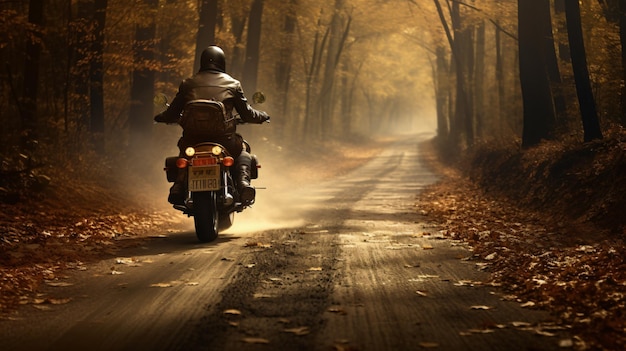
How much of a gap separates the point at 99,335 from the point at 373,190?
1581cm

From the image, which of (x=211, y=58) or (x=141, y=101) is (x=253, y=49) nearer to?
(x=141, y=101)

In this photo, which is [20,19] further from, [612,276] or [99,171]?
[612,276]

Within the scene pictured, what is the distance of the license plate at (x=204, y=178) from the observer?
9438 millimetres

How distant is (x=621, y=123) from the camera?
49.4 feet

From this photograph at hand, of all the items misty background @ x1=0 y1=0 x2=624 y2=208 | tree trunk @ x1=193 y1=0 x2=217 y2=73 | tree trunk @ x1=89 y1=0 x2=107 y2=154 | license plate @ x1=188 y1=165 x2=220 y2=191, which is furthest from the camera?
tree trunk @ x1=193 y1=0 x2=217 y2=73

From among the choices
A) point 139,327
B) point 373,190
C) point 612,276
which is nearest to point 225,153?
point 139,327

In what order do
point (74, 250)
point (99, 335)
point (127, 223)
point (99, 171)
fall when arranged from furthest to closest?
point (99, 171), point (127, 223), point (74, 250), point (99, 335)

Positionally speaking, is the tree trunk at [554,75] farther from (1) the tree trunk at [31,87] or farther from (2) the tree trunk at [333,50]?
(2) the tree trunk at [333,50]

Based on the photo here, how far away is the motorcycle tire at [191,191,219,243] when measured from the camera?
952 cm

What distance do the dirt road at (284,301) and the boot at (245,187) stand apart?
0.61 metres

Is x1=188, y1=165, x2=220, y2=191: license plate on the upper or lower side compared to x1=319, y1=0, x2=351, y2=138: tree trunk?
lower

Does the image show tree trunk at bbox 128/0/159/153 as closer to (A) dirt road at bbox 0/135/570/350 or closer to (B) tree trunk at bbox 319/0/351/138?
(A) dirt road at bbox 0/135/570/350

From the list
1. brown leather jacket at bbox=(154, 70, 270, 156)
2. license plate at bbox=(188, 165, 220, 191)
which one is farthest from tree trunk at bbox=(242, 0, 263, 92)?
license plate at bbox=(188, 165, 220, 191)

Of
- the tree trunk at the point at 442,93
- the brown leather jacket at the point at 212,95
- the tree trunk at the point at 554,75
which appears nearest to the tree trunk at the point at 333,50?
the tree trunk at the point at 442,93
